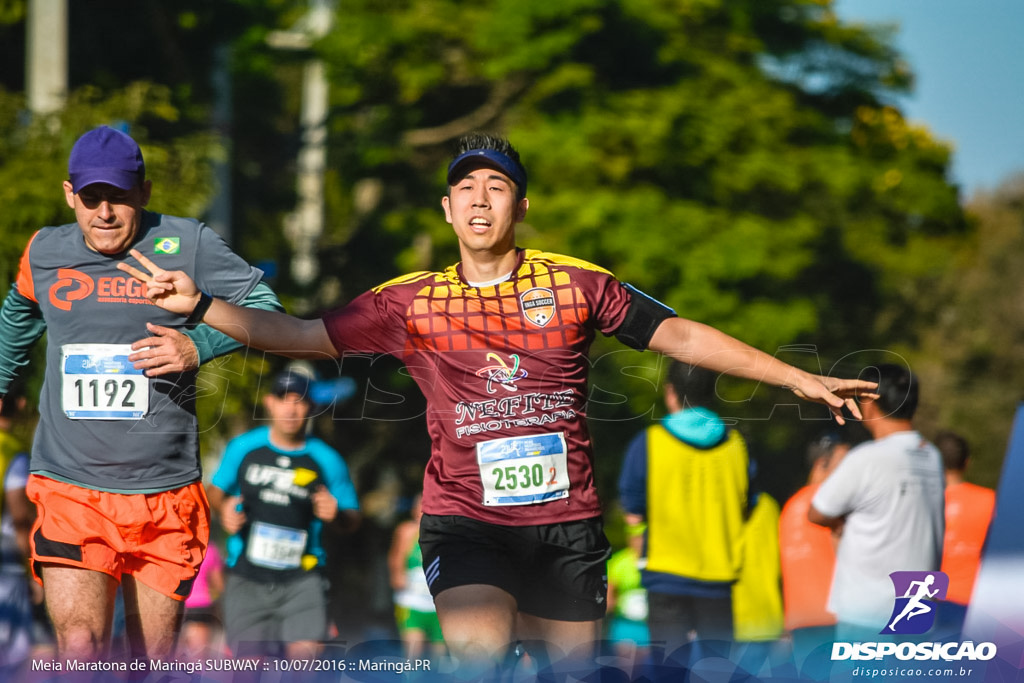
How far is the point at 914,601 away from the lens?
217 inches

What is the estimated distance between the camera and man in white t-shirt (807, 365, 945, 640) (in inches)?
217

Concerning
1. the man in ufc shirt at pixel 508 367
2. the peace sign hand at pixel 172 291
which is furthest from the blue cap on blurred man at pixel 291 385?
the peace sign hand at pixel 172 291

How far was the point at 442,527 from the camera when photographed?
→ 412cm

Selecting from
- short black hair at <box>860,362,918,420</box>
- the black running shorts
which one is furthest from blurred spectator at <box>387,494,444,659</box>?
the black running shorts

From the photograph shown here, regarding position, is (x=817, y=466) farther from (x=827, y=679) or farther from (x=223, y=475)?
(x=223, y=475)

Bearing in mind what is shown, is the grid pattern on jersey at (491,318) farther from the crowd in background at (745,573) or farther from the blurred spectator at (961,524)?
the blurred spectator at (961,524)

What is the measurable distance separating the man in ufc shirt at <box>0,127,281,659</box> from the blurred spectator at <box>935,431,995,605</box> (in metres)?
3.59

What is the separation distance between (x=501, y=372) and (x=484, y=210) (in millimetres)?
582

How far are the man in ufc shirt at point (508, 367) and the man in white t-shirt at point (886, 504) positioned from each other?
1493mm

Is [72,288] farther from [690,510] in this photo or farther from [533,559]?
[690,510]

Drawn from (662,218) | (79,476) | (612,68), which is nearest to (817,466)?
(79,476)

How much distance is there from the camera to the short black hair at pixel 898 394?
18.1ft

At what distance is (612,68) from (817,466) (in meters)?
8.34

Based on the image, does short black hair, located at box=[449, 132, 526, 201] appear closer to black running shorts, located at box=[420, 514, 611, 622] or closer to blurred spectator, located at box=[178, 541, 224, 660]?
black running shorts, located at box=[420, 514, 611, 622]
